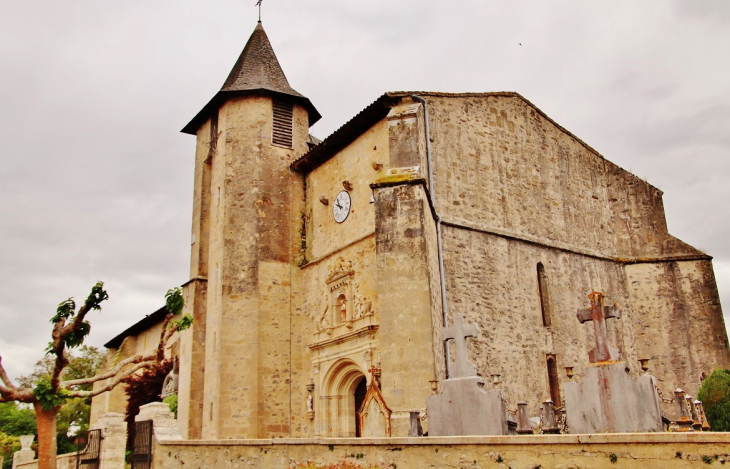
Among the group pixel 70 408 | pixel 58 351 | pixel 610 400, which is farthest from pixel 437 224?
pixel 70 408

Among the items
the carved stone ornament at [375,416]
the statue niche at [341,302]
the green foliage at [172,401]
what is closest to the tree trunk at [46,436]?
the carved stone ornament at [375,416]

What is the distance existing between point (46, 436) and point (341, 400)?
753cm

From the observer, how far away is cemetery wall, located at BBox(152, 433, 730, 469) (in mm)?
6066

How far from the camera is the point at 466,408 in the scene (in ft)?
32.2

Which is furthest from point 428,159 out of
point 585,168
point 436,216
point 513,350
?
point 585,168

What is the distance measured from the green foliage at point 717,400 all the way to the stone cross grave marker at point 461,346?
742 centimetres

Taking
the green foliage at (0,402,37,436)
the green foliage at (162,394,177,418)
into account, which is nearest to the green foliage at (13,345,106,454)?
the green foliage at (0,402,37,436)

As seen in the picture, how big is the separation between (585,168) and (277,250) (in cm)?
1016

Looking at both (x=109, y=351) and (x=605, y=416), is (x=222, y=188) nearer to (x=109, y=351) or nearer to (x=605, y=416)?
(x=605, y=416)

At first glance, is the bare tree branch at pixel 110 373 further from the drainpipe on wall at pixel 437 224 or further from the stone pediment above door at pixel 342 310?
the drainpipe on wall at pixel 437 224

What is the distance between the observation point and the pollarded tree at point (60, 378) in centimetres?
1205

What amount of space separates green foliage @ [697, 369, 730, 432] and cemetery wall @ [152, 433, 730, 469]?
9.77 m

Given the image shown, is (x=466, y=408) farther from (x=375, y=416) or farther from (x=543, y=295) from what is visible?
(x=543, y=295)

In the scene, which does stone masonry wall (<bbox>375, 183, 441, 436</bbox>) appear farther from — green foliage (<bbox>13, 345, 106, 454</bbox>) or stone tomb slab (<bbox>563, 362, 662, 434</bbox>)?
green foliage (<bbox>13, 345, 106, 454</bbox>)
